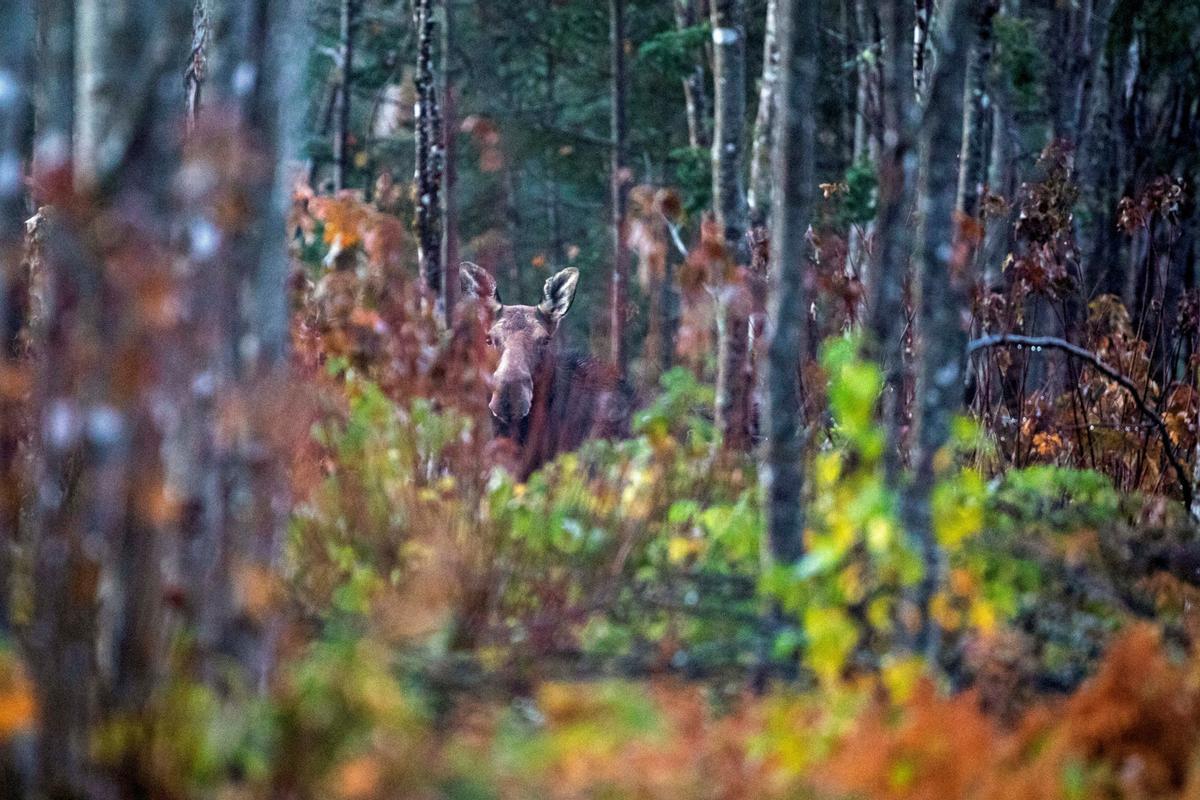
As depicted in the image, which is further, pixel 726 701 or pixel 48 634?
pixel 726 701

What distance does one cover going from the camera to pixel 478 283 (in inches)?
354

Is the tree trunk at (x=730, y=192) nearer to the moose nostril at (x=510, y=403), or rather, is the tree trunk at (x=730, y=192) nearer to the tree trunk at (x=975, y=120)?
the tree trunk at (x=975, y=120)

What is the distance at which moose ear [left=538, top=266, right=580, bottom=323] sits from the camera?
1129 centimetres

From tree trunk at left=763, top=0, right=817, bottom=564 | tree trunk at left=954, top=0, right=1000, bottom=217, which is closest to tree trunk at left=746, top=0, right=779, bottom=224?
tree trunk at left=954, top=0, right=1000, bottom=217

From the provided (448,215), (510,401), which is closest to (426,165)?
(448,215)

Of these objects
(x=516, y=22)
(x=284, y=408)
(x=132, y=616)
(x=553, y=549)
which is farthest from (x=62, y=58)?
(x=516, y=22)

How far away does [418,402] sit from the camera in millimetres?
6090

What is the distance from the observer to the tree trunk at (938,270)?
15.2 ft

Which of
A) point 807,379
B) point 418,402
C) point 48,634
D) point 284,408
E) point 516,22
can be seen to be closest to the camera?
point 48,634

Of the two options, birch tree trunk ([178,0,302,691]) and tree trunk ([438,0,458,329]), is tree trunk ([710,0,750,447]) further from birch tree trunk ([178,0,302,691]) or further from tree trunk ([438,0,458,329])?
tree trunk ([438,0,458,329])

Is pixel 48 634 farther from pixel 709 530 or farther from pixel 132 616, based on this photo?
pixel 709 530

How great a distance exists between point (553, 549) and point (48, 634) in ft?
8.35

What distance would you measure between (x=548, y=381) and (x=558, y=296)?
6.01 ft

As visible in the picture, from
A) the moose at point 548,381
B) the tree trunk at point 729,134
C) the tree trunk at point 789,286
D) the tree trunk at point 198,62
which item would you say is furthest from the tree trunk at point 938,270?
the moose at point 548,381
